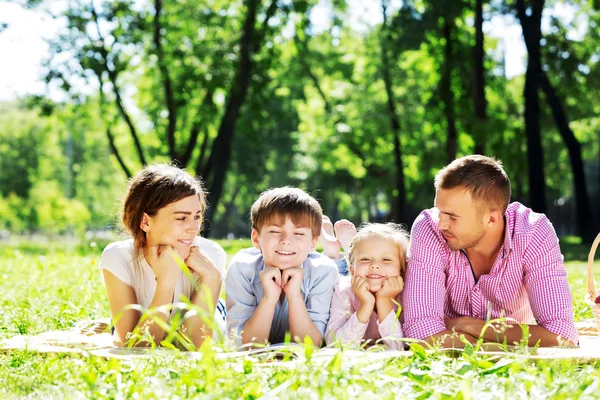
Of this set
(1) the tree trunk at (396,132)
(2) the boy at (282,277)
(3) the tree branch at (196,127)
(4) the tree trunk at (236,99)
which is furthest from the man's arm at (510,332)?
(1) the tree trunk at (396,132)

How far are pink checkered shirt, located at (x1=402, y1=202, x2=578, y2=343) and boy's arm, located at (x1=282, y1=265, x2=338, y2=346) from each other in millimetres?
480

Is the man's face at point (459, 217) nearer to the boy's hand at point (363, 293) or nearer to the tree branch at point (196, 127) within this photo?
the boy's hand at point (363, 293)

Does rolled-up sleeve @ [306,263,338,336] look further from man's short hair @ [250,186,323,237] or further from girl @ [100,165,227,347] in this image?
girl @ [100,165,227,347]

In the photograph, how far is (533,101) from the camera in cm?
1762

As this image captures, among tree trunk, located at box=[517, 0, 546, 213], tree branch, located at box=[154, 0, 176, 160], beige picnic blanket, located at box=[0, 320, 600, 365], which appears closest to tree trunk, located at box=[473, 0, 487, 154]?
tree trunk, located at box=[517, 0, 546, 213]

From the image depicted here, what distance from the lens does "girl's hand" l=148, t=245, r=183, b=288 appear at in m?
4.18

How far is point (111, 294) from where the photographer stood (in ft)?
14.4

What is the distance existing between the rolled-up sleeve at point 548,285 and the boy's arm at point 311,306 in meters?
1.21

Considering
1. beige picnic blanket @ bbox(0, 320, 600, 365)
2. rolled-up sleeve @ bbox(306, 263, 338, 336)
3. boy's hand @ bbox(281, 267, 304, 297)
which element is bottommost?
beige picnic blanket @ bbox(0, 320, 600, 365)

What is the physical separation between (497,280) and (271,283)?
145cm

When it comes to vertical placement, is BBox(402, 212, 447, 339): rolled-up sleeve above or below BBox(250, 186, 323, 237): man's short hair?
below

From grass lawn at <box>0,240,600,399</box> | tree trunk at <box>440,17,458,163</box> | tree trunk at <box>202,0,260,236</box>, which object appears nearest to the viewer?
grass lawn at <box>0,240,600,399</box>

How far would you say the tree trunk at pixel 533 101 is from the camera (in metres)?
16.9

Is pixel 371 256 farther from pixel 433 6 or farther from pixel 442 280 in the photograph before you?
pixel 433 6
